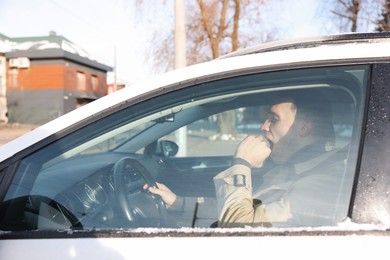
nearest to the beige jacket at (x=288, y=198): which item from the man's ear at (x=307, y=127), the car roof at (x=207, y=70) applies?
the man's ear at (x=307, y=127)

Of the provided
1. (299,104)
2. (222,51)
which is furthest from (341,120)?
(222,51)

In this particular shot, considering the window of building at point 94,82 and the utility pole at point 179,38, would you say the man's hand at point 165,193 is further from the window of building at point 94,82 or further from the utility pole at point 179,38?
the window of building at point 94,82

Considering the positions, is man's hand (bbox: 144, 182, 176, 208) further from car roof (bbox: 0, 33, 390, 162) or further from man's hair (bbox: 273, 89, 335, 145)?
man's hair (bbox: 273, 89, 335, 145)

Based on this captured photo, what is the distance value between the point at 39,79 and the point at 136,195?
33945mm

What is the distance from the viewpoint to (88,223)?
1.58 metres

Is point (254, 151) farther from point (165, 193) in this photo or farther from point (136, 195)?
point (136, 195)

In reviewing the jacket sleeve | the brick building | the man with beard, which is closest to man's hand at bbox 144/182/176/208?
the man with beard

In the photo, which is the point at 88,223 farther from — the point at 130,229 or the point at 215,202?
the point at 215,202

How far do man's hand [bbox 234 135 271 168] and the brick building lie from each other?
1274 inches

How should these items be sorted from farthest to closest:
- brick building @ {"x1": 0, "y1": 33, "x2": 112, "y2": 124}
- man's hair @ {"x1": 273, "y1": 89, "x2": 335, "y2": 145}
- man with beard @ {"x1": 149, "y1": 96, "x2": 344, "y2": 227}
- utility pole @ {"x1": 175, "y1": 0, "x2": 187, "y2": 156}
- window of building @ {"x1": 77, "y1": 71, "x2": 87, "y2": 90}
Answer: window of building @ {"x1": 77, "y1": 71, "x2": 87, "y2": 90} < brick building @ {"x1": 0, "y1": 33, "x2": 112, "y2": 124} < utility pole @ {"x1": 175, "y1": 0, "x2": 187, "y2": 156} < man's hair @ {"x1": 273, "y1": 89, "x2": 335, "y2": 145} < man with beard @ {"x1": 149, "y1": 96, "x2": 344, "y2": 227}

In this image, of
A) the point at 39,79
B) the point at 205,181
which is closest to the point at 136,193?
the point at 205,181

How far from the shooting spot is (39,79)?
33.3 m

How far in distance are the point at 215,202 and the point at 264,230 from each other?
0.91ft

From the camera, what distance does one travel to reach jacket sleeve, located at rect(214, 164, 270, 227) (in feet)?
4.93
